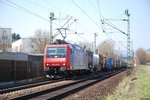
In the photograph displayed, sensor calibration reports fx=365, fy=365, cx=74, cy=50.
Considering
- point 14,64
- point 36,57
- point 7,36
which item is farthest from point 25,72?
point 7,36

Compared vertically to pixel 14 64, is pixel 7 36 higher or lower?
higher

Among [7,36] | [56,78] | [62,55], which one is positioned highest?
[7,36]

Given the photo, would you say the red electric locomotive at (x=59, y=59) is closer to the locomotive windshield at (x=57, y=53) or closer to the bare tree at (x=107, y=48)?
the locomotive windshield at (x=57, y=53)

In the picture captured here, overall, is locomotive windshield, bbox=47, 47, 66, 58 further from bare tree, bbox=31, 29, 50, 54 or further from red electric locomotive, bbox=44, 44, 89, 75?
bare tree, bbox=31, 29, 50, 54

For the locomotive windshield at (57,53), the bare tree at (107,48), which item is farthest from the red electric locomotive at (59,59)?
the bare tree at (107,48)

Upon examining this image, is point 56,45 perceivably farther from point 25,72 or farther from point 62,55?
point 25,72

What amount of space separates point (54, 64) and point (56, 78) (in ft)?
7.37

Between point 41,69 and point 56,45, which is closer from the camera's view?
point 56,45

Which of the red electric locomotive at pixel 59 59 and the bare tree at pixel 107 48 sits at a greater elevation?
the bare tree at pixel 107 48

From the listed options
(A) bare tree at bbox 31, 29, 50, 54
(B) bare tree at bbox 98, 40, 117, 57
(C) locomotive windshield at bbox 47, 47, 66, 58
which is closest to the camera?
(C) locomotive windshield at bbox 47, 47, 66, 58

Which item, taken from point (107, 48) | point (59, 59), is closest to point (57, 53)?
point (59, 59)

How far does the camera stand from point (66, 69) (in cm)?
3219

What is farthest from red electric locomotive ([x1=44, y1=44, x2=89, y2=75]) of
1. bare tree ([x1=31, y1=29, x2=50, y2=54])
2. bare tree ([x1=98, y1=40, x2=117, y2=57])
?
bare tree ([x1=98, y1=40, x2=117, y2=57])

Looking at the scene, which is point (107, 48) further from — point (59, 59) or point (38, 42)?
point (59, 59)
